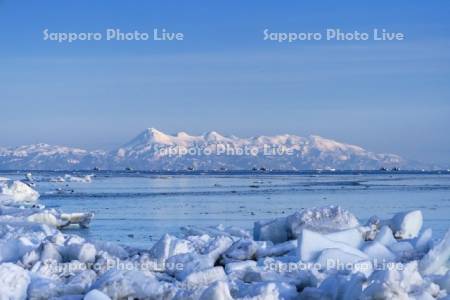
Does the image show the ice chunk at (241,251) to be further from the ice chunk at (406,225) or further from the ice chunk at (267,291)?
the ice chunk at (406,225)

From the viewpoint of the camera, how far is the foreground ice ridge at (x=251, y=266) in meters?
8.34

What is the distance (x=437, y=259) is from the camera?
973 cm

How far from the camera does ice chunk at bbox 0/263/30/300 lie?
8703 mm

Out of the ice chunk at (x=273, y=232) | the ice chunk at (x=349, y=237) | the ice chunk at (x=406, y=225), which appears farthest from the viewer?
the ice chunk at (x=406, y=225)

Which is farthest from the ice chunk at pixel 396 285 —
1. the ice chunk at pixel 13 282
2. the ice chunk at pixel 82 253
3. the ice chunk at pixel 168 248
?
the ice chunk at pixel 82 253

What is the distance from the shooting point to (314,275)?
894 centimetres

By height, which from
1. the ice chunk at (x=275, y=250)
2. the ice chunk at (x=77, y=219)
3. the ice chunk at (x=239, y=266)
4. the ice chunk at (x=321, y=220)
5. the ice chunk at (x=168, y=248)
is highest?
the ice chunk at (x=321, y=220)

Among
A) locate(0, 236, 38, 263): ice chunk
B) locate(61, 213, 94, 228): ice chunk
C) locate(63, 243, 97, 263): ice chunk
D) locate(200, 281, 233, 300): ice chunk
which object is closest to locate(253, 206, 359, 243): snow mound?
locate(63, 243, 97, 263): ice chunk

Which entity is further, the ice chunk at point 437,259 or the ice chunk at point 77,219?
the ice chunk at point 77,219

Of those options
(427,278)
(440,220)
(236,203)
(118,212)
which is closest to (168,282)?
(427,278)

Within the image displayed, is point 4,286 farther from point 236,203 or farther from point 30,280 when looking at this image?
point 236,203

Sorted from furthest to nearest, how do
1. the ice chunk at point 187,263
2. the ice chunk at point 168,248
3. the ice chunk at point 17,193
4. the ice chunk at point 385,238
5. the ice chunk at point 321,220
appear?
the ice chunk at point 17,193, the ice chunk at point 321,220, the ice chunk at point 385,238, the ice chunk at point 168,248, the ice chunk at point 187,263

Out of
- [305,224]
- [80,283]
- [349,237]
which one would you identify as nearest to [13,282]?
[80,283]

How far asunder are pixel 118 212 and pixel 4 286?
19.9m
